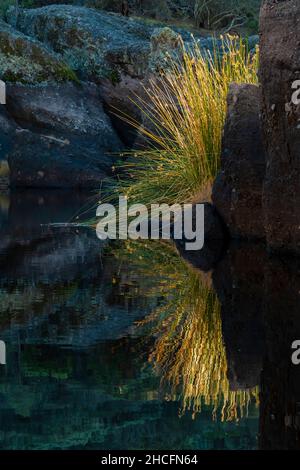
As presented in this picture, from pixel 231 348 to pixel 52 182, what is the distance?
1204cm

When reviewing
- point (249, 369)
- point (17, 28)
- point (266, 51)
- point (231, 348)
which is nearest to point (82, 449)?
point (249, 369)

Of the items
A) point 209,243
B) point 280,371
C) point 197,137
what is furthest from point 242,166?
point 280,371

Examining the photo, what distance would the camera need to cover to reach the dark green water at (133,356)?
3.27 meters

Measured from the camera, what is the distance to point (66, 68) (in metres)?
17.2

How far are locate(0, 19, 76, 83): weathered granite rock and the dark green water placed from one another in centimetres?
962

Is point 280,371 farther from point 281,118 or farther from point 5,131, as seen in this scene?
point 5,131

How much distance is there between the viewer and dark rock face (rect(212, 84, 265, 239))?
27.6ft

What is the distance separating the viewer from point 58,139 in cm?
Result: 1617

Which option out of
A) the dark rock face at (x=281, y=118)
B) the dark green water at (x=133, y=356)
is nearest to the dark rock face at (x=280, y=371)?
the dark green water at (x=133, y=356)
